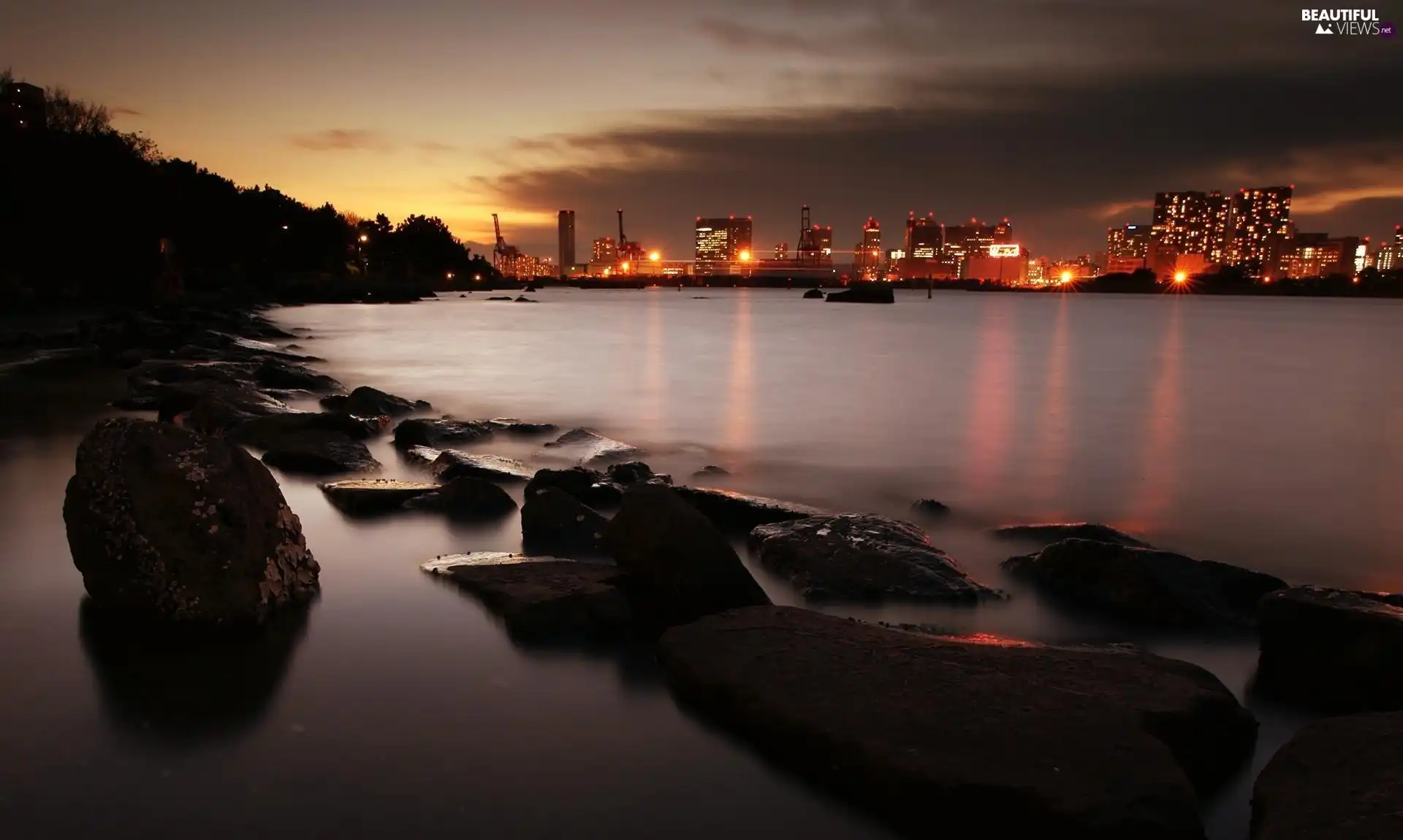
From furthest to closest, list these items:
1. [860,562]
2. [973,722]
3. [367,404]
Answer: [367,404], [860,562], [973,722]

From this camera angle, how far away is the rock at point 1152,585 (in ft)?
16.7

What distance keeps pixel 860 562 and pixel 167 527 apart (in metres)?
4.03

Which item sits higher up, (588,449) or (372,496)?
(372,496)

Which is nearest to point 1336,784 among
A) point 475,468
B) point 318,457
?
point 475,468

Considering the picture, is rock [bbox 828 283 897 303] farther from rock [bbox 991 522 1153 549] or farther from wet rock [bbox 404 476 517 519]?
wet rock [bbox 404 476 517 519]

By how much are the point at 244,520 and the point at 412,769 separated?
6.38 ft

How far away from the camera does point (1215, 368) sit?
2672cm

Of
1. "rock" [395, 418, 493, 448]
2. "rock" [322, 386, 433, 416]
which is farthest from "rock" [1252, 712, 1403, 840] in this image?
"rock" [322, 386, 433, 416]

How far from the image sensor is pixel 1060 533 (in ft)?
22.9

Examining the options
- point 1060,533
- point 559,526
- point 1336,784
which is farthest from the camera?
point 1060,533

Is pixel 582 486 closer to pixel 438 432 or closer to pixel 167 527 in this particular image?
pixel 167 527

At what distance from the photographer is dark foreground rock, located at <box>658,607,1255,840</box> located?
113 inches

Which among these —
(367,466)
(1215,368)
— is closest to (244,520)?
(367,466)

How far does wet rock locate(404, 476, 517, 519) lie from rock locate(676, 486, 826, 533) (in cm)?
149
